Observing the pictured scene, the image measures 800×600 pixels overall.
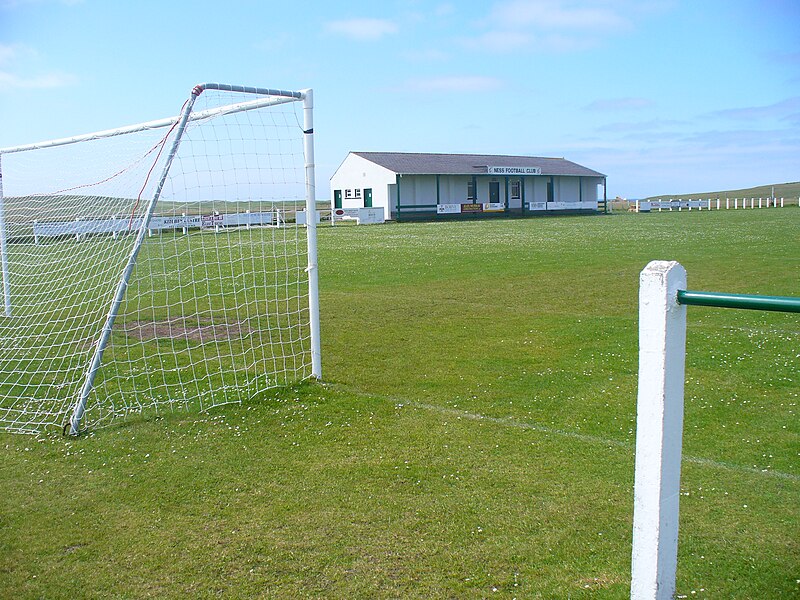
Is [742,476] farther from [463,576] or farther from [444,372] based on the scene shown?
[444,372]

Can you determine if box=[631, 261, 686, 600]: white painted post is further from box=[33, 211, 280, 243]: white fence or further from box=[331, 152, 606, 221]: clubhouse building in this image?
box=[331, 152, 606, 221]: clubhouse building

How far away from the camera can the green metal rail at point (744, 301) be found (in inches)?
93.4

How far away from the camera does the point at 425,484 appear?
16.0 ft

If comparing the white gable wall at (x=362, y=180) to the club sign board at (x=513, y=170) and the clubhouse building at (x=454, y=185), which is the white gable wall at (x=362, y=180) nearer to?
the clubhouse building at (x=454, y=185)

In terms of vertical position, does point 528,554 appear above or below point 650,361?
below

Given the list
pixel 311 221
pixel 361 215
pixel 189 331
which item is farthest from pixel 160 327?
pixel 361 215

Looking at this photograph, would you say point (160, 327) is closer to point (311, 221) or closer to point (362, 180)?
point (311, 221)

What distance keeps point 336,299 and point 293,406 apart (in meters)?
6.39

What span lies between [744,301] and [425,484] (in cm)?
288

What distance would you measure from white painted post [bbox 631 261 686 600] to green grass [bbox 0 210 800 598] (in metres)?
0.78

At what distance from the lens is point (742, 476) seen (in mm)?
4855

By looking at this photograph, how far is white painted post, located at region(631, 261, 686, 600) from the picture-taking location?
276cm

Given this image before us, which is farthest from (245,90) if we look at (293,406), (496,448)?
Result: (496,448)

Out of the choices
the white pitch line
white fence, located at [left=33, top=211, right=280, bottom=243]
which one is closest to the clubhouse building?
white fence, located at [left=33, top=211, right=280, bottom=243]
